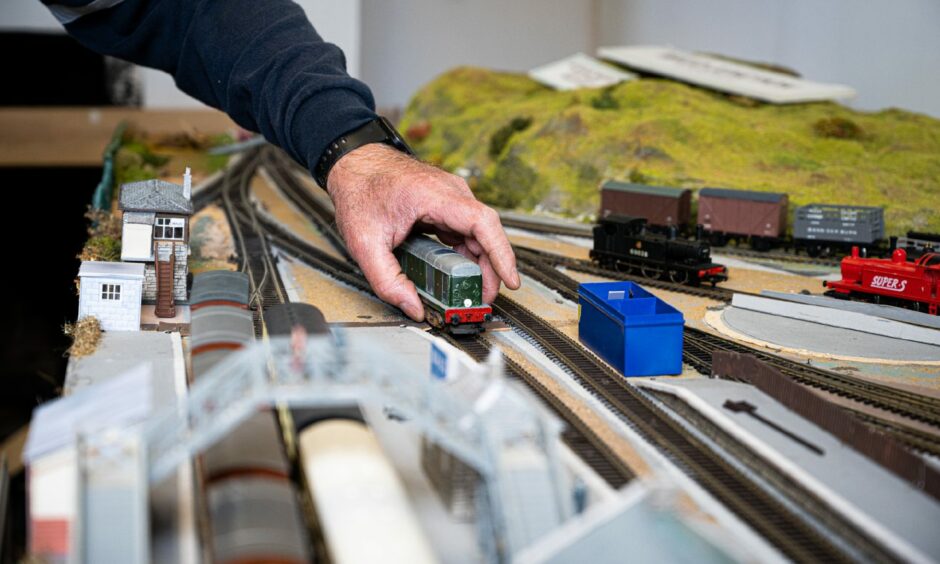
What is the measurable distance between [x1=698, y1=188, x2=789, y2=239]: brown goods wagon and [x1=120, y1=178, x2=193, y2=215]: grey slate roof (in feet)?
44.2

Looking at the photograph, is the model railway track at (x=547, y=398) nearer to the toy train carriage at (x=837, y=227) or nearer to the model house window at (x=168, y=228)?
the model house window at (x=168, y=228)

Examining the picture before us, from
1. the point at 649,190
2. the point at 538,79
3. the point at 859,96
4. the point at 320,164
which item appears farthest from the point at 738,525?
the point at 538,79

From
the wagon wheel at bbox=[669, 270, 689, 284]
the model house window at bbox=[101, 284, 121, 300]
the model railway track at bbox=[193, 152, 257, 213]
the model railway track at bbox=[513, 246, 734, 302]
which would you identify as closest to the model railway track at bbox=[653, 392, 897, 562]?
the model railway track at bbox=[513, 246, 734, 302]

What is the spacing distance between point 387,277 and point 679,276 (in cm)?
778

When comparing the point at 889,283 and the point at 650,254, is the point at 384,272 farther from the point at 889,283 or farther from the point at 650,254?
the point at 889,283

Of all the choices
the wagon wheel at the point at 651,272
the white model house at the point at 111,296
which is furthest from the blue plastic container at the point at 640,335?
the white model house at the point at 111,296

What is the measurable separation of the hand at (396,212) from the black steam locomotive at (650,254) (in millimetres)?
5666

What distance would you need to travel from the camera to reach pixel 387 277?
1714 cm

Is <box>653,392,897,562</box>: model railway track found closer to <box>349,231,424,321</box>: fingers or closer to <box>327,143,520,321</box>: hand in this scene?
<box>327,143,520,321</box>: hand

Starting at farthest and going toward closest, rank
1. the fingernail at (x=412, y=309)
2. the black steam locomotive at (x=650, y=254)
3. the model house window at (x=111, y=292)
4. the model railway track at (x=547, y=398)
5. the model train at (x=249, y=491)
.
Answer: the black steam locomotive at (x=650, y=254) < the fingernail at (x=412, y=309) < the model house window at (x=111, y=292) < the model railway track at (x=547, y=398) < the model train at (x=249, y=491)

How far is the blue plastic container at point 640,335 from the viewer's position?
1578 cm

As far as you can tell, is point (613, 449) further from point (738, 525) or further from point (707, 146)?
point (707, 146)

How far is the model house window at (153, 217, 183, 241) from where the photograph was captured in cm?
1775

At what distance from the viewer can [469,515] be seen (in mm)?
11047
